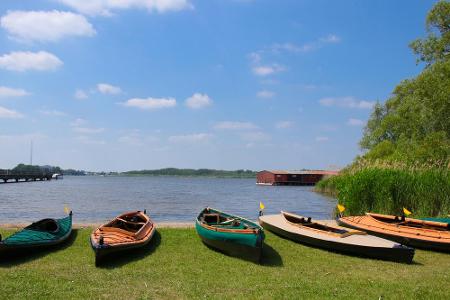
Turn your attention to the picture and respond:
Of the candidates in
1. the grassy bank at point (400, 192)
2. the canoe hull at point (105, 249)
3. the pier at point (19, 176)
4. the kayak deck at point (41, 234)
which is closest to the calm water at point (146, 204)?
the grassy bank at point (400, 192)

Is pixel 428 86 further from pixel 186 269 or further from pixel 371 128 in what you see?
pixel 371 128

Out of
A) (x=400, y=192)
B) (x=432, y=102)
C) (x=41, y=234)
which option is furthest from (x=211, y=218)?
(x=432, y=102)

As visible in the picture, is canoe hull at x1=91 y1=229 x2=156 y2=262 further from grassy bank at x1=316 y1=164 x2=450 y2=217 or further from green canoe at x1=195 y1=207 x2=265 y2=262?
grassy bank at x1=316 y1=164 x2=450 y2=217

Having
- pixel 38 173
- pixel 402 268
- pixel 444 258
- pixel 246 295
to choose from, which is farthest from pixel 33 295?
pixel 38 173

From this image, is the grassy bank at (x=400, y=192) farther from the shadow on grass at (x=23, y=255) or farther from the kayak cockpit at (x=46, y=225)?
the shadow on grass at (x=23, y=255)

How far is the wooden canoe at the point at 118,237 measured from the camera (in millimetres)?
9593

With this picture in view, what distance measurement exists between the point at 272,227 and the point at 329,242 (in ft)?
9.15

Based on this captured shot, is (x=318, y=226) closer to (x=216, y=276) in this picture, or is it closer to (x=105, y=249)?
(x=216, y=276)

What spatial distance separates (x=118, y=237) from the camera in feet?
35.7

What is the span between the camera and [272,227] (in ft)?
45.5

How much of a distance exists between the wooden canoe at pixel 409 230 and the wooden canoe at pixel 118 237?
7.02 meters

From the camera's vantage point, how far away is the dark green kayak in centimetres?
991

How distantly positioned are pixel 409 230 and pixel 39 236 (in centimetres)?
1055

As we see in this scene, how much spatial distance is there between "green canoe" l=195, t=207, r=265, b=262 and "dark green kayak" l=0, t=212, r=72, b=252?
4.01 metres
